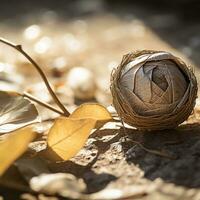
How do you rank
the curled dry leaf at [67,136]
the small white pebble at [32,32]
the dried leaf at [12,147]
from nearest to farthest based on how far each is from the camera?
the dried leaf at [12,147]
the curled dry leaf at [67,136]
the small white pebble at [32,32]

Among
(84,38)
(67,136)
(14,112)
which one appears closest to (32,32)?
(84,38)

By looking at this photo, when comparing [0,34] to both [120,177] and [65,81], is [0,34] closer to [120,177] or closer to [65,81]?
[65,81]

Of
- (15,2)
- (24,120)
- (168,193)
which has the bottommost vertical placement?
(168,193)

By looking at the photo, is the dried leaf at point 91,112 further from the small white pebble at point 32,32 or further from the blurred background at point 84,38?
the small white pebble at point 32,32

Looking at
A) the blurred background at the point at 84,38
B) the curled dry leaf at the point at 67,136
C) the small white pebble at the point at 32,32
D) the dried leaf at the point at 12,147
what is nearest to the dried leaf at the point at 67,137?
the curled dry leaf at the point at 67,136

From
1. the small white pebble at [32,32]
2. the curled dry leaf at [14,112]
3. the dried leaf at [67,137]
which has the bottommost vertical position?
the dried leaf at [67,137]

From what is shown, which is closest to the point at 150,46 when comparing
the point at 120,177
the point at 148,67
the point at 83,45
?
the point at 83,45
